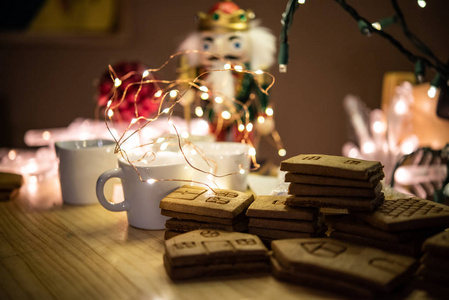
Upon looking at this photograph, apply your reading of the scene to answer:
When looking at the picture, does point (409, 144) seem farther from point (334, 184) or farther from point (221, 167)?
point (334, 184)

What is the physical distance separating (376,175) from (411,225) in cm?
11

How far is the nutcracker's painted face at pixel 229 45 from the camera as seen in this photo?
4.68 feet

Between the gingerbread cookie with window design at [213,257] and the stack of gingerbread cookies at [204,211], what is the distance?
62mm

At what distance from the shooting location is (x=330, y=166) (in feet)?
2.17

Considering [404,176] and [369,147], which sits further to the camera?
[369,147]

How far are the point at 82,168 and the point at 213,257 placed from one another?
498 mm

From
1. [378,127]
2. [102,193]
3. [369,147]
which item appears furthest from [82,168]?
[378,127]

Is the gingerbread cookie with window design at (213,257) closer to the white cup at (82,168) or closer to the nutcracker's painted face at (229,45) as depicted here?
the white cup at (82,168)

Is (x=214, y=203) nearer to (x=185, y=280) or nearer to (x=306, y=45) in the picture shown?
(x=185, y=280)

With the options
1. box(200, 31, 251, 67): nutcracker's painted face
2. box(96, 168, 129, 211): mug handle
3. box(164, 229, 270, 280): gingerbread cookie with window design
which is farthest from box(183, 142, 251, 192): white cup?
box(200, 31, 251, 67): nutcracker's painted face

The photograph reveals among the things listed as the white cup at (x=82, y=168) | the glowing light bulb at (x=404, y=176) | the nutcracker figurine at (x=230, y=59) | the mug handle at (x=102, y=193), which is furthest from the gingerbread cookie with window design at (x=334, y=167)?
the glowing light bulb at (x=404, y=176)

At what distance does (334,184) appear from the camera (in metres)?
0.66

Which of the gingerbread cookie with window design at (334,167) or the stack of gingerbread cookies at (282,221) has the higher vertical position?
the gingerbread cookie with window design at (334,167)

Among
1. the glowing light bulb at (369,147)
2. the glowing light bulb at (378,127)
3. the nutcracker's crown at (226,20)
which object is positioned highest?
the nutcracker's crown at (226,20)
